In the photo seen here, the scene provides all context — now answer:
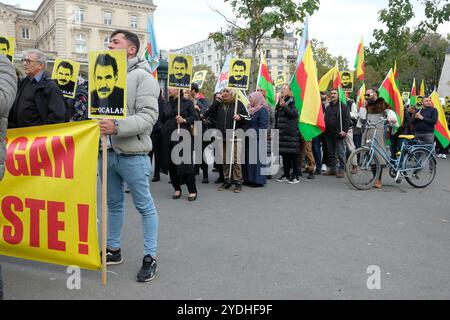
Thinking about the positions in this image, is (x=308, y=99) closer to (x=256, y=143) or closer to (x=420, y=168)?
(x=256, y=143)

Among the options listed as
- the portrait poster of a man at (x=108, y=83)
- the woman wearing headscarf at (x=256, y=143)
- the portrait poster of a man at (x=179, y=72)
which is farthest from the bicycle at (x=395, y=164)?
the portrait poster of a man at (x=108, y=83)

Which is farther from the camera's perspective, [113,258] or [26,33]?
[26,33]

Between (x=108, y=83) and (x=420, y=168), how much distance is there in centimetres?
687

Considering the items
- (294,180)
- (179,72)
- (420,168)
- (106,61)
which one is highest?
(179,72)

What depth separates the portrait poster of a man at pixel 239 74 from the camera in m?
8.08

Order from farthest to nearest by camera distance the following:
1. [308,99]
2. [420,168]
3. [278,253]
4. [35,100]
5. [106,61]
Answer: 1. [308,99]
2. [420,168]
3. [35,100]
4. [278,253]
5. [106,61]

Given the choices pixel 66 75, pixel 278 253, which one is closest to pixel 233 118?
pixel 66 75

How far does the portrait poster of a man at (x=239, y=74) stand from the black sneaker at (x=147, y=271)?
4948 millimetres

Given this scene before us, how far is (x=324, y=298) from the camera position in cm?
335

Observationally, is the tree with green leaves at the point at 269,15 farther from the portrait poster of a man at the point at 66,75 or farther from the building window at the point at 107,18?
the building window at the point at 107,18

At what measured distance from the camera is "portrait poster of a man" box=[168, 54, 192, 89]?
23.9 ft

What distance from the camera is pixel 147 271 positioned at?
3.66 metres

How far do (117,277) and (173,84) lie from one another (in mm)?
4239
